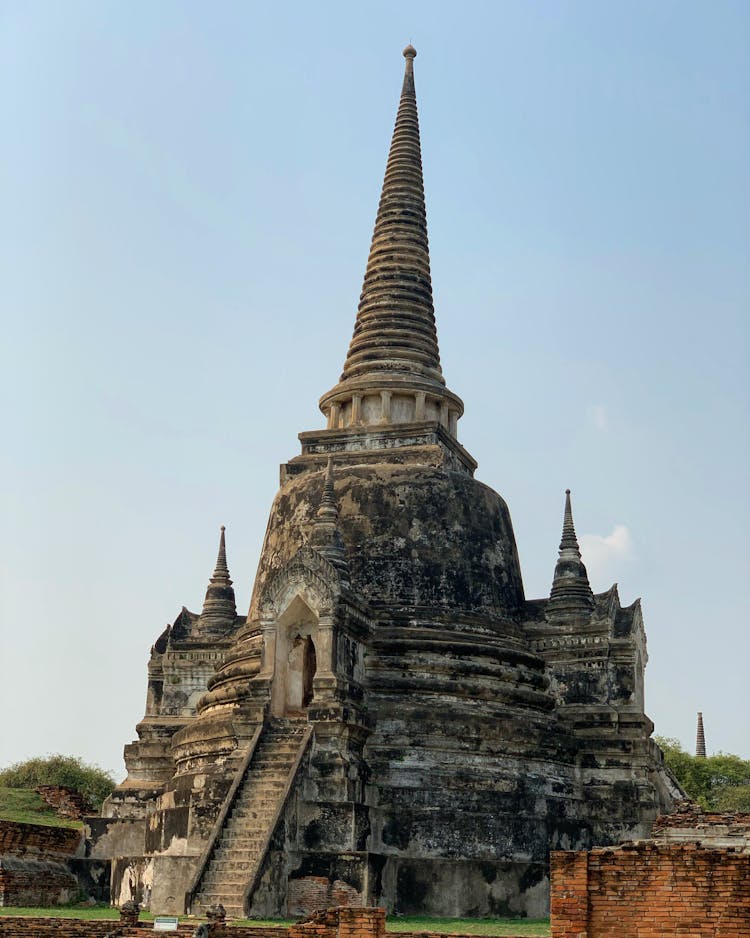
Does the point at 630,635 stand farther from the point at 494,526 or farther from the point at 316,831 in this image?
the point at 316,831

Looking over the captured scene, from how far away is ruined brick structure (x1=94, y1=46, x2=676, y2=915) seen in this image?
2270 cm

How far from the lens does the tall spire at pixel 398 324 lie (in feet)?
102

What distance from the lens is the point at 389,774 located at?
79.5 ft

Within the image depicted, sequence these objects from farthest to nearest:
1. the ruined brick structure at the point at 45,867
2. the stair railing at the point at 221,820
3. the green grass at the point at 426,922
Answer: the ruined brick structure at the point at 45,867
the stair railing at the point at 221,820
the green grass at the point at 426,922

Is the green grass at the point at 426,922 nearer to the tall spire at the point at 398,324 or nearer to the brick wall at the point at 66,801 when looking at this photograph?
the brick wall at the point at 66,801

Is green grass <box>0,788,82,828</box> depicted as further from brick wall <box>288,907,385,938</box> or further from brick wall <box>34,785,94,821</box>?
brick wall <box>288,907,385,938</box>

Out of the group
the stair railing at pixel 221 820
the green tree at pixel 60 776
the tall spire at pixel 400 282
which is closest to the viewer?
the stair railing at pixel 221 820

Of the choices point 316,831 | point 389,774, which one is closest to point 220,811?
point 316,831

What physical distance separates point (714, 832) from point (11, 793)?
18.4 meters

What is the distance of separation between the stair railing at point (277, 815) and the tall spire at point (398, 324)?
9.76 metres

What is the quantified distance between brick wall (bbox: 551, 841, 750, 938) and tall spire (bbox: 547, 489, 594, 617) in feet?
45.0

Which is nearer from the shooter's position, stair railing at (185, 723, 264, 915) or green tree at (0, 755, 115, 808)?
stair railing at (185, 723, 264, 915)

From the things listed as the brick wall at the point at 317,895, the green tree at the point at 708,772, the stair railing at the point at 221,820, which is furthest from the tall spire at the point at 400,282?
the green tree at the point at 708,772

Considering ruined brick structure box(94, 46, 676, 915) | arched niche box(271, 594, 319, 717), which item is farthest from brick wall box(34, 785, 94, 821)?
arched niche box(271, 594, 319, 717)
